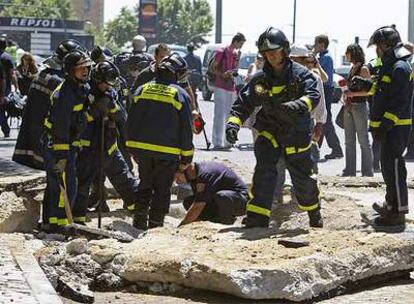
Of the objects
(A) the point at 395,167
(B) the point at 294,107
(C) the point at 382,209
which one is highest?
(B) the point at 294,107

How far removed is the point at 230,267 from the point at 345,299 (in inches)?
31.0

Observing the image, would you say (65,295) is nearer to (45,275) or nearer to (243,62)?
(45,275)

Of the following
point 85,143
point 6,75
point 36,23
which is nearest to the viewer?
point 85,143

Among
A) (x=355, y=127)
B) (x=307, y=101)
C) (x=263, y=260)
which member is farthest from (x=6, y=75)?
(x=263, y=260)

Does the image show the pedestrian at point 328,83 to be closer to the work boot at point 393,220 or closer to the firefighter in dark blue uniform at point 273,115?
the work boot at point 393,220

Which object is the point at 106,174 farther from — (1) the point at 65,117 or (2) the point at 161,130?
(1) the point at 65,117

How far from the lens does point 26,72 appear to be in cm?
2095

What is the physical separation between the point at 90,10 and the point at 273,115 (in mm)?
140043

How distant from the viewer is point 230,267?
8023 mm

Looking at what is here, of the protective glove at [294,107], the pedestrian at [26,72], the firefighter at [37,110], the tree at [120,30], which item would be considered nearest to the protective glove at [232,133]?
the protective glove at [294,107]

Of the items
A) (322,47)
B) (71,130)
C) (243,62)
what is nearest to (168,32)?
(243,62)

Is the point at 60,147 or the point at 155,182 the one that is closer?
the point at 60,147

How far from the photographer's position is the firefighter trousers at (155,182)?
36.6ft

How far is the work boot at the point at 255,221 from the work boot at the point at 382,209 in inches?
64.4
